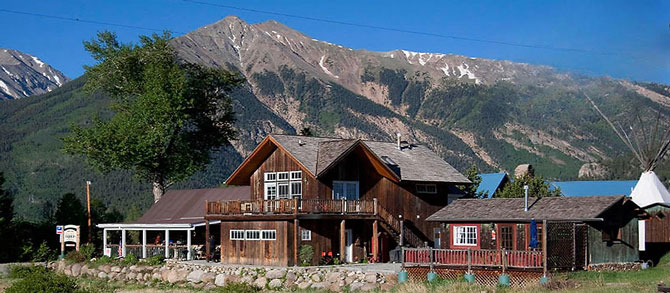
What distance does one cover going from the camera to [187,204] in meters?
62.8

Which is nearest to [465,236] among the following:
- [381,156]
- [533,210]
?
[533,210]

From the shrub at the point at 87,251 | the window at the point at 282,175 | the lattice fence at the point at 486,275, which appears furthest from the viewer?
the shrub at the point at 87,251

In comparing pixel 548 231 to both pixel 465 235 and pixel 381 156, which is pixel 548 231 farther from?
pixel 381 156

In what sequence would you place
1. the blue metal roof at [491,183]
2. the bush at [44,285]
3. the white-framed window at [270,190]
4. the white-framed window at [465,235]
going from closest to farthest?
the bush at [44,285] → the white-framed window at [465,235] → the white-framed window at [270,190] → the blue metal roof at [491,183]

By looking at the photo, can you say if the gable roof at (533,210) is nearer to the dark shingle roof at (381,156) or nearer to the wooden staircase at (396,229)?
the wooden staircase at (396,229)

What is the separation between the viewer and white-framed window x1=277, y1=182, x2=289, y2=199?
53625 millimetres

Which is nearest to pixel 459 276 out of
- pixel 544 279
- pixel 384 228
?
pixel 544 279

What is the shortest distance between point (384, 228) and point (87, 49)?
103 ft

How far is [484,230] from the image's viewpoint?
46469 millimetres

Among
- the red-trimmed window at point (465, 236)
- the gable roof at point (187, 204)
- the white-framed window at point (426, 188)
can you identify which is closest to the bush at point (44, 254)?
the gable roof at point (187, 204)

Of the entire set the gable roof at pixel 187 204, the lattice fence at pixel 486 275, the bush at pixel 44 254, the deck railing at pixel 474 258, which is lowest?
the bush at pixel 44 254

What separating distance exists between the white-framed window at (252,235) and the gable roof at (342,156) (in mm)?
4434

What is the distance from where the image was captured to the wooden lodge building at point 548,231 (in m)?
41.2

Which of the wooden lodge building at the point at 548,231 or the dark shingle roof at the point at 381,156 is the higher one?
the dark shingle roof at the point at 381,156
